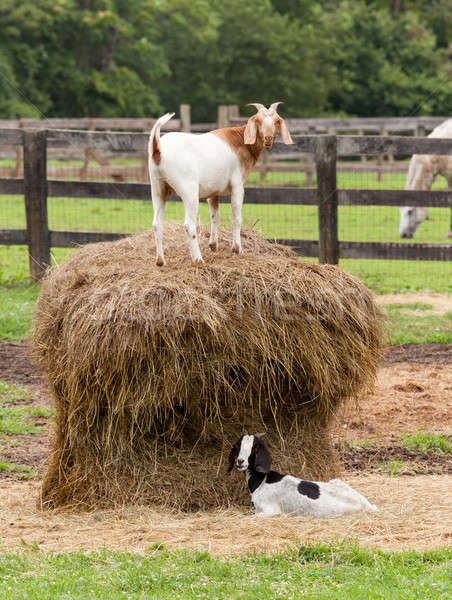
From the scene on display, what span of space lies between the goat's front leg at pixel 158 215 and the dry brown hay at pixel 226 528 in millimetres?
1475

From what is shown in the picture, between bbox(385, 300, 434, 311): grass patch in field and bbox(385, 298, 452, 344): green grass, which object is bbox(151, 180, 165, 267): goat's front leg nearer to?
bbox(385, 298, 452, 344): green grass

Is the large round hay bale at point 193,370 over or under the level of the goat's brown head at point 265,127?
under

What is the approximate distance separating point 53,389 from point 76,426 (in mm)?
354

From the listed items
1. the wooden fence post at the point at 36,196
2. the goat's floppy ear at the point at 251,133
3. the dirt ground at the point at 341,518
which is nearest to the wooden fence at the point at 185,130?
the wooden fence post at the point at 36,196

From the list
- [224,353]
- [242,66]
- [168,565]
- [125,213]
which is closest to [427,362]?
[224,353]

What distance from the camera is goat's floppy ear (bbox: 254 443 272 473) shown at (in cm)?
499

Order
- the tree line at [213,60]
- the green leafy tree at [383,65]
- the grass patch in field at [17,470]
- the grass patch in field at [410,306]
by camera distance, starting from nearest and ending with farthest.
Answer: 1. the grass patch in field at [17,470]
2. the grass patch in field at [410,306]
3. the tree line at [213,60]
4. the green leafy tree at [383,65]

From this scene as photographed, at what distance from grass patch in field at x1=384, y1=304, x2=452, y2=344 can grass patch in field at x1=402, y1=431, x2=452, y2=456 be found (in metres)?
2.39

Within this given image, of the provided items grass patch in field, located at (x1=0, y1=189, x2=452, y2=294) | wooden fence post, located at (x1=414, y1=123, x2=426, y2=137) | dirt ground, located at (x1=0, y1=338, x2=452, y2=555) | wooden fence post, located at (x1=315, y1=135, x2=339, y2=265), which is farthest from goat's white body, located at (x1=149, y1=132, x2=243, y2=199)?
wooden fence post, located at (x1=414, y1=123, x2=426, y2=137)

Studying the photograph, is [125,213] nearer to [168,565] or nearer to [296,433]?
[296,433]

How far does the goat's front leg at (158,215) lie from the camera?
18.1ft

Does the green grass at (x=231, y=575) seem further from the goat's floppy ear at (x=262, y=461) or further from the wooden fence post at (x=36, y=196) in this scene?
the wooden fence post at (x=36, y=196)

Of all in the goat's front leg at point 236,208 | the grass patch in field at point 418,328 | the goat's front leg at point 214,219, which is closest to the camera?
the goat's front leg at point 236,208

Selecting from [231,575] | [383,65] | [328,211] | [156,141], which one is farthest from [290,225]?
[383,65]
